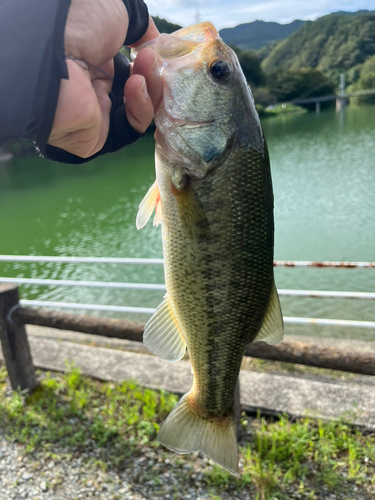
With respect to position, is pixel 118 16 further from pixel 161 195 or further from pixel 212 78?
pixel 161 195

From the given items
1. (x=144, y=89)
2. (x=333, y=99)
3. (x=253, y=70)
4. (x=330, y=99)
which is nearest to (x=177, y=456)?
(x=144, y=89)

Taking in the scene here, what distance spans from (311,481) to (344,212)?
11.0m

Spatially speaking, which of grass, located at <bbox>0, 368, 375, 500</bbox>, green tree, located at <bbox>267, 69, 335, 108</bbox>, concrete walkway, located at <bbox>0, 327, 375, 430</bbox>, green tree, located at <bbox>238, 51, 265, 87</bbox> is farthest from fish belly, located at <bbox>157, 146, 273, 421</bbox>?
green tree, located at <bbox>267, 69, 335, 108</bbox>

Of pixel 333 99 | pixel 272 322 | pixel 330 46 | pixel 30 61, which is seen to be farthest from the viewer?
pixel 330 46

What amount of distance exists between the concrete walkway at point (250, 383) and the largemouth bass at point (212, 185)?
5.75 feet

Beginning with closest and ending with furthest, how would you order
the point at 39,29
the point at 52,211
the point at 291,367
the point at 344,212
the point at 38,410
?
the point at 39,29 < the point at 38,410 < the point at 291,367 < the point at 344,212 < the point at 52,211

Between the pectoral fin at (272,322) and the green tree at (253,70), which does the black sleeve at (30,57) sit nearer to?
the pectoral fin at (272,322)

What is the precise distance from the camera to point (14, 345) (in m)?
3.44

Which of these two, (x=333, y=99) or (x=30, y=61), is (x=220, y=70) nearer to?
(x=30, y=61)

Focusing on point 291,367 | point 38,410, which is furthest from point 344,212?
point 38,410

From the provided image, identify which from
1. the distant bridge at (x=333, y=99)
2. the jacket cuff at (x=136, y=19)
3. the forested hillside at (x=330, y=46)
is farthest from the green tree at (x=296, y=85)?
the jacket cuff at (x=136, y=19)

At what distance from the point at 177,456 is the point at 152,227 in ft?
32.3

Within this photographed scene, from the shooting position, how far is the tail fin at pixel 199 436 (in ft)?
Result: 5.13

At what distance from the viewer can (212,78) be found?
1.42 metres
